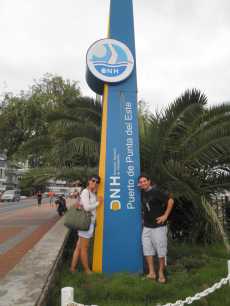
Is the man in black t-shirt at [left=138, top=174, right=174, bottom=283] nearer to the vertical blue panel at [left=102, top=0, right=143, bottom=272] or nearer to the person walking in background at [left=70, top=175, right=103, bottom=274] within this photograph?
the vertical blue panel at [left=102, top=0, right=143, bottom=272]

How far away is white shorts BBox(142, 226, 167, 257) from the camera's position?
18.0 feet

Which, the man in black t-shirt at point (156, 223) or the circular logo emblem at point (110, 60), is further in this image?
the circular logo emblem at point (110, 60)

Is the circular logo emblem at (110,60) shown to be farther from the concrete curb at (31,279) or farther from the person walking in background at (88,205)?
the concrete curb at (31,279)

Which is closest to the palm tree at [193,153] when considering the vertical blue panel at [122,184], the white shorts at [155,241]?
the vertical blue panel at [122,184]

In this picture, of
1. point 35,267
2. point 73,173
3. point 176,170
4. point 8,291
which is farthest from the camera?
point 73,173

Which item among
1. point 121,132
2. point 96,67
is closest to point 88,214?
point 121,132

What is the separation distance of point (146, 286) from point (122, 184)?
1.78 m

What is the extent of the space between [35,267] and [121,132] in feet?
8.68

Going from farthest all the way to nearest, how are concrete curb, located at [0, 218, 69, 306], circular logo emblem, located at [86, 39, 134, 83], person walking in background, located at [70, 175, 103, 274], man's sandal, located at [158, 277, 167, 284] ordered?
circular logo emblem, located at [86, 39, 134, 83]
person walking in background, located at [70, 175, 103, 274]
man's sandal, located at [158, 277, 167, 284]
concrete curb, located at [0, 218, 69, 306]

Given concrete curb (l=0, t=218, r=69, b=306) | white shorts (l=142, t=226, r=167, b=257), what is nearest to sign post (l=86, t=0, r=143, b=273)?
white shorts (l=142, t=226, r=167, b=257)

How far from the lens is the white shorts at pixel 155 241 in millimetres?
5474

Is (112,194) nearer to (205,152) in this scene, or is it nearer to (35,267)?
(35,267)

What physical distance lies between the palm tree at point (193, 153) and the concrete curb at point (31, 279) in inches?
100

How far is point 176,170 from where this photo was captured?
23.4 feet
